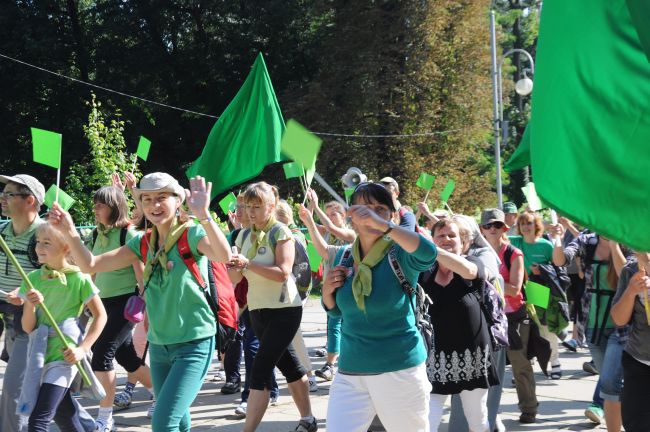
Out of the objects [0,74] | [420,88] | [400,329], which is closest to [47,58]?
[0,74]

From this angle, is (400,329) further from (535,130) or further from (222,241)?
(535,130)

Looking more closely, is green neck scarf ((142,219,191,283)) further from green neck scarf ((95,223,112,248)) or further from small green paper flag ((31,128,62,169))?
green neck scarf ((95,223,112,248))

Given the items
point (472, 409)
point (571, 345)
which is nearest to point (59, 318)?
point (472, 409)

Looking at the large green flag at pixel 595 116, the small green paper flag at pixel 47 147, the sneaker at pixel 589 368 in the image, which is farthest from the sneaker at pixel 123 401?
the large green flag at pixel 595 116

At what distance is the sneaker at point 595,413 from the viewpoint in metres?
6.88

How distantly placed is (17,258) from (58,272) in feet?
1.97

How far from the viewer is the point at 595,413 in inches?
271

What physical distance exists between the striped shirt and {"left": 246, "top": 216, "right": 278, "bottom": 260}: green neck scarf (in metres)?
1.50

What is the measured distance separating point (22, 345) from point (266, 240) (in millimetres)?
1835

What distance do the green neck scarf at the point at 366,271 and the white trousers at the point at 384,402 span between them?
38 centimetres

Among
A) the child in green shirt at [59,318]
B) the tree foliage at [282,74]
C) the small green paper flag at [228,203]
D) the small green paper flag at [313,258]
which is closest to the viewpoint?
the child in green shirt at [59,318]

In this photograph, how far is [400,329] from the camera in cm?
444

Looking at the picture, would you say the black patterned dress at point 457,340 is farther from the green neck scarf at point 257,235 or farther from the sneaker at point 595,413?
the sneaker at point 595,413

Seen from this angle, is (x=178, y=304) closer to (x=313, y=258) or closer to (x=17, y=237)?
(x=17, y=237)
